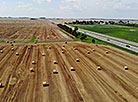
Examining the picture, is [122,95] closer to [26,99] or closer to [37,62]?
[26,99]

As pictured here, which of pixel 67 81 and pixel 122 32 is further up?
pixel 67 81

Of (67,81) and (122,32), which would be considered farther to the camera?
(122,32)

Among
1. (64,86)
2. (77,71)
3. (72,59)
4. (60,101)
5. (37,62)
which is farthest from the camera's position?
(72,59)

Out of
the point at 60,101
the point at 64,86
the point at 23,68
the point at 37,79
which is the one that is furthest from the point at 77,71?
the point at 23,68

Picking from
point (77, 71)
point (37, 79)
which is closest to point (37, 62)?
point (37, 79)

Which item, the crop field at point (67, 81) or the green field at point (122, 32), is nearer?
the crop field at point (67, 81)

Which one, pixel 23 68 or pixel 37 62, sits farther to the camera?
pixel 37 62

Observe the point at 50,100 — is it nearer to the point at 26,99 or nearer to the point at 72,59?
the point at 26,99

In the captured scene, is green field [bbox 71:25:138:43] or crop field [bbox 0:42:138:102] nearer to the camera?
crop field [bbox 0:42:138:102]

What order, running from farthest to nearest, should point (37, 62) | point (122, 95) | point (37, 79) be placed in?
point (37, 62) < point (37, 79) < point (122, 95)
